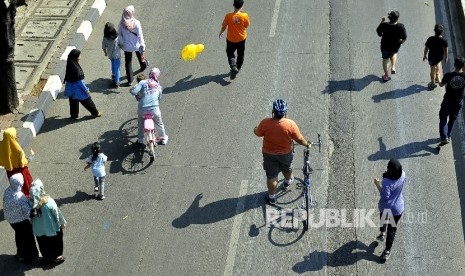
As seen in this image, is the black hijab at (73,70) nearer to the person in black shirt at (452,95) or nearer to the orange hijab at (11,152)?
the orange hijab at (11,152)

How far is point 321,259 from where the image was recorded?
9547mm

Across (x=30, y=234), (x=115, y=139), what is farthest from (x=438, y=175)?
(x=30, y=234)

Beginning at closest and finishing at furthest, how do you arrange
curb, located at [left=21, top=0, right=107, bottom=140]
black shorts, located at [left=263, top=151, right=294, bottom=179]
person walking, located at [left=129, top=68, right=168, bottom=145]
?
black shorts, located at [left=263, top=151, right=294, bottom=179], person walking, located at [left=129, top=68, right=168, bottom=145], curb, located at [left=21, top=0, right=107, bottom=140]

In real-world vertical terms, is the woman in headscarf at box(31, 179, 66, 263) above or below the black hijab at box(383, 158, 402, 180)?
below

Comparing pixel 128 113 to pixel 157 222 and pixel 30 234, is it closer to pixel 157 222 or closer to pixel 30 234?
pixel 157 222

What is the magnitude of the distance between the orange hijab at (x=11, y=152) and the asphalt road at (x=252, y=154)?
39.7 inches

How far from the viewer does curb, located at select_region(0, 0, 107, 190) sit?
11.9 metres

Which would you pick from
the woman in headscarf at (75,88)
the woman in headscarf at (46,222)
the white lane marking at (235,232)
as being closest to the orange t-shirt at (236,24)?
the woman in headscarf at (75,88)

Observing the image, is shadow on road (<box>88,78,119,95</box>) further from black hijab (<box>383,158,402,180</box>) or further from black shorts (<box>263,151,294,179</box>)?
black hijab (<box>383,158,402,180</box>)

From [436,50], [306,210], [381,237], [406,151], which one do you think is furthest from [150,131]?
[436,50]

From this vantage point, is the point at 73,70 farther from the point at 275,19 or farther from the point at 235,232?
the point at 275,19

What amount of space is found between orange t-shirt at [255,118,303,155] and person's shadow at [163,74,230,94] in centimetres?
373

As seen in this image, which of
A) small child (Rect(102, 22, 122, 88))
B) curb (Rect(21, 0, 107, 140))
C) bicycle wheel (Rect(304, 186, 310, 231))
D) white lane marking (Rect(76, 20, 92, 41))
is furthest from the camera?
white lane marking (Rect(76, 20, 92, 41))

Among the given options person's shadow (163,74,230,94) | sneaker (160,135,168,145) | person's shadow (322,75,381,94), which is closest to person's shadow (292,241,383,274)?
sneaker (160,135,168,145)
